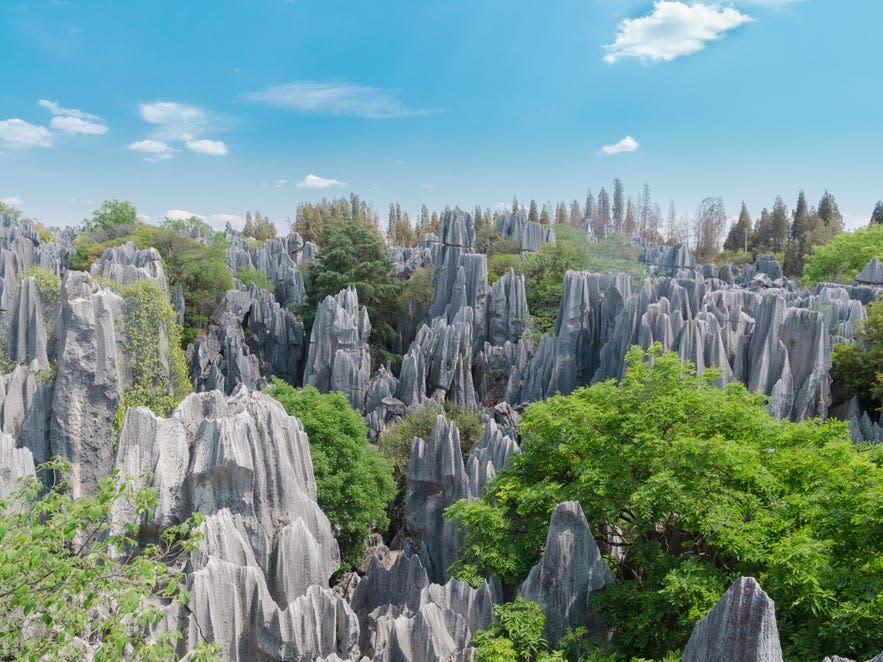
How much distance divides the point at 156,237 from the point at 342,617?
101 feet

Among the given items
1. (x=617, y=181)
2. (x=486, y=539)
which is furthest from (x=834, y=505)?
(x=617, y=181)

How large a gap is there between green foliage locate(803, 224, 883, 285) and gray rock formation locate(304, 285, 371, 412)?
125ft

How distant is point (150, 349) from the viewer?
1761cm

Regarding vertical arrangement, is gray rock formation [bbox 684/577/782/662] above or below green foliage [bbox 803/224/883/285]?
below

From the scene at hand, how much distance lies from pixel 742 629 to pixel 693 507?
113 inches

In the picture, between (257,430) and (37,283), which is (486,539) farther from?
(37,283)

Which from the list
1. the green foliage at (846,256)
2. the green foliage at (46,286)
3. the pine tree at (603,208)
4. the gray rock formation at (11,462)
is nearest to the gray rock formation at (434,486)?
the gray rock formation at (11,462)

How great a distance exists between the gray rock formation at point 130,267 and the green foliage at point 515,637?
15495 mm

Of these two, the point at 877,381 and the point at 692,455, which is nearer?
the point at 692,455

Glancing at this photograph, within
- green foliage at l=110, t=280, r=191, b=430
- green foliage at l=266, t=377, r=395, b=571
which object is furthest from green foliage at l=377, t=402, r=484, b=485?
green foliage at l=110, t=280, r=191, b=430

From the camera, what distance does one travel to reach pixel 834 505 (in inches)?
322

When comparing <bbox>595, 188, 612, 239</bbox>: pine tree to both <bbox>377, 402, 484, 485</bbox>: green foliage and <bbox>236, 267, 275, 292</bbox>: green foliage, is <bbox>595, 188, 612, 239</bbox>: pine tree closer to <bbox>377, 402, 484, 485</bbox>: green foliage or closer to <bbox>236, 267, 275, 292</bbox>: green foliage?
<bbox>236, 267, 275, 292</bbox>: green foliage

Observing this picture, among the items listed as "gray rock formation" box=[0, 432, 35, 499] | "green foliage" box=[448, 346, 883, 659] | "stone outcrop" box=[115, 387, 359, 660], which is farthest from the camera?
"gray rock formation" box=[0, 432, 35, 499]

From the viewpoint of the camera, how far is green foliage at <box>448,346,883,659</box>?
7.27m
